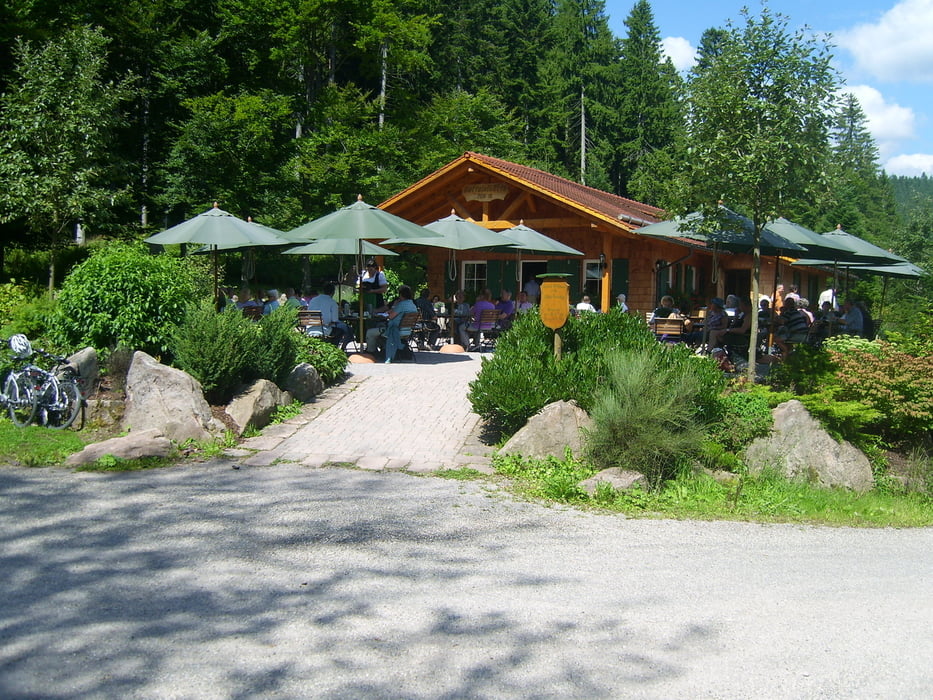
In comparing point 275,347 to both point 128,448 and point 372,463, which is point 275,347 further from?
point 372,463

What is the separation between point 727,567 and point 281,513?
10.0 feet

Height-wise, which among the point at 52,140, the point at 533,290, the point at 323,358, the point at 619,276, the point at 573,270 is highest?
the point at 52,140

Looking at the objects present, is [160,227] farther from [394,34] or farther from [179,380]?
[179,380]

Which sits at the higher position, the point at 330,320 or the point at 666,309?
the point at 666,309

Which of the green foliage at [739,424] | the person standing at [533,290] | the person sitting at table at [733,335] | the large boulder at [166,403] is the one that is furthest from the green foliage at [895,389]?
the person standing at [533,290]

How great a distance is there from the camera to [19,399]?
27.9 feet

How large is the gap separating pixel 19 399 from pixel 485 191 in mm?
13413

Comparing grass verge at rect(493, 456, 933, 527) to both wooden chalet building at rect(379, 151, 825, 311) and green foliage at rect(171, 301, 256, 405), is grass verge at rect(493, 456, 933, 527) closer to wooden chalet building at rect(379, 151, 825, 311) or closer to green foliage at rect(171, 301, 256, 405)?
green foliage at rect(171, 301, 256, 405)

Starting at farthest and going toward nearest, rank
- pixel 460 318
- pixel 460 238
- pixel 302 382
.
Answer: pixel 460 318 → pixel 460 238 → pixel 302 382

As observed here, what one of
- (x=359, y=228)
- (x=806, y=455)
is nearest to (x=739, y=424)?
(x=806, y=455)

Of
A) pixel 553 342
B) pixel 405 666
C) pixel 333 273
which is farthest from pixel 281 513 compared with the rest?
pixel 333 273

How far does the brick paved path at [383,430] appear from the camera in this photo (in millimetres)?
7664

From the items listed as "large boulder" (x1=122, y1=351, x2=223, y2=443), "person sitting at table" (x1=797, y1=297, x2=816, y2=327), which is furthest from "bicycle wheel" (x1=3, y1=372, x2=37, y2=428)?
"person sitting at table" (x1=797, y1=297, x2=816, y2=327)

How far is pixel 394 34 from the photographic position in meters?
26.3
